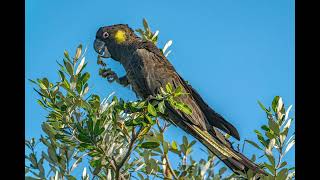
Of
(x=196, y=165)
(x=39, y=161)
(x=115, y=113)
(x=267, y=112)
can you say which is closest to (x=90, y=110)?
(x=115, y=113)

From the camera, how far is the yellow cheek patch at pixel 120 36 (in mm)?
6879

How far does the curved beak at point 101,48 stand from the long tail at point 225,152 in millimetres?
1783

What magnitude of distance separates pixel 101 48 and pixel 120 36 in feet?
0.95

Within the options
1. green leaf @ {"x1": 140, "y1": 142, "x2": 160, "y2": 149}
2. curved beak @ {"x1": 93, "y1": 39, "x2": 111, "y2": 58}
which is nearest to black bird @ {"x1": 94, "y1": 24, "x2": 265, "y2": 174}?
curved beak @ {"x1": 93, "y1": 39, "x2": 111, "y2": 58}

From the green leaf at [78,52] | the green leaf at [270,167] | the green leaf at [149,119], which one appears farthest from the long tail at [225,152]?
the green leaf at [78,52]

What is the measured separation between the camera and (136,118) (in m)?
4.01

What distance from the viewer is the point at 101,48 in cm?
692

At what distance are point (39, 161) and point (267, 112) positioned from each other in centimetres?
175

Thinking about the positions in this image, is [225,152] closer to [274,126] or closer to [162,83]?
[274,126]

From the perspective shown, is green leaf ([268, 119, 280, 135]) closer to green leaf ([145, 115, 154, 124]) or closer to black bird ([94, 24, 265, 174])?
black bird ([94, 24, 265, 174])

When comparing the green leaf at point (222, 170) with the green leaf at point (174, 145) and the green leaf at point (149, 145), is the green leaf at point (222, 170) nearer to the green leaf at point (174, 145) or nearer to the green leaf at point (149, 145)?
the green leaf at point (174, 145)

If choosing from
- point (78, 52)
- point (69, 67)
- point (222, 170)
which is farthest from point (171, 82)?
point (69, 67)
